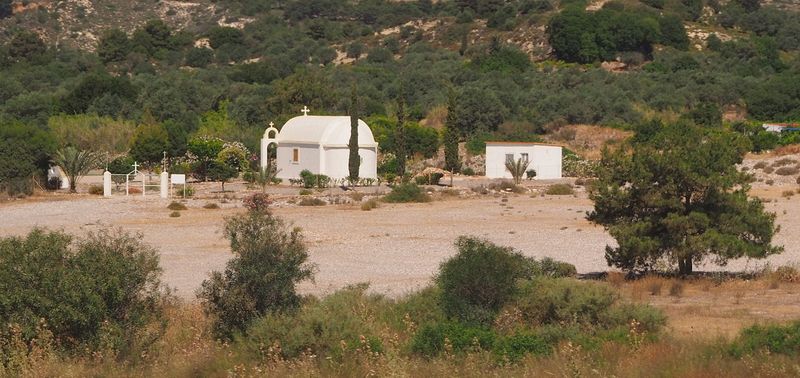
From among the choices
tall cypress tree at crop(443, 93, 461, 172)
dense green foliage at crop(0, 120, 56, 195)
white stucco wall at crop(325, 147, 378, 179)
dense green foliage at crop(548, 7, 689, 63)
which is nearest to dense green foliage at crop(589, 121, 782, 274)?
dense green foliage at crop(0, 120, 56, 195)

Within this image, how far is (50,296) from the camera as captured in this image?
14.6m

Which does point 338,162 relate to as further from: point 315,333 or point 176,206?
point 315,333

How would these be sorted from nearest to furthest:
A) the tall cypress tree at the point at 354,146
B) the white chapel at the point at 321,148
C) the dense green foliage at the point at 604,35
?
the tall cypress tree at the point at 354,146 < the white chapel at the point at 321,148 < the dense green foliage at the point at 604,35

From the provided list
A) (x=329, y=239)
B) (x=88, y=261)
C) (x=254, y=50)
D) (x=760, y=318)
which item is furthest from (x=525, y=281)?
(x=254, y=50)

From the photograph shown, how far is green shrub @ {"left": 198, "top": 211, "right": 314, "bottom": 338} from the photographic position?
15109mm

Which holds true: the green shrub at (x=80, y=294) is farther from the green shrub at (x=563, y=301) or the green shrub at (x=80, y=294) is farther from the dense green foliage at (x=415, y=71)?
the dense green foliage at (x=415, y=71)

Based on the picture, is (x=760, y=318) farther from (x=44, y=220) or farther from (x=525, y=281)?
(x=44, y=220)

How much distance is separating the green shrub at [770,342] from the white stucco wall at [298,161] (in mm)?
33056

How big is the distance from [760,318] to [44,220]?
20899 mm

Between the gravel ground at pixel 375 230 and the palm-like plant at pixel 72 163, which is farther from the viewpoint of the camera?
the palm-like plant at pixel 72 163

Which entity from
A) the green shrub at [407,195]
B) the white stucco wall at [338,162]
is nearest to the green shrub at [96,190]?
the white stucco wall at [338,162]

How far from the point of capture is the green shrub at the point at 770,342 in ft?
42.9

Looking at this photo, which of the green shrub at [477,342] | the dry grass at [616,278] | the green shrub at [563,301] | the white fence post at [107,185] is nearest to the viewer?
the green shrub at [477,342]

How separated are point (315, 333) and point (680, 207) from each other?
7786mm
